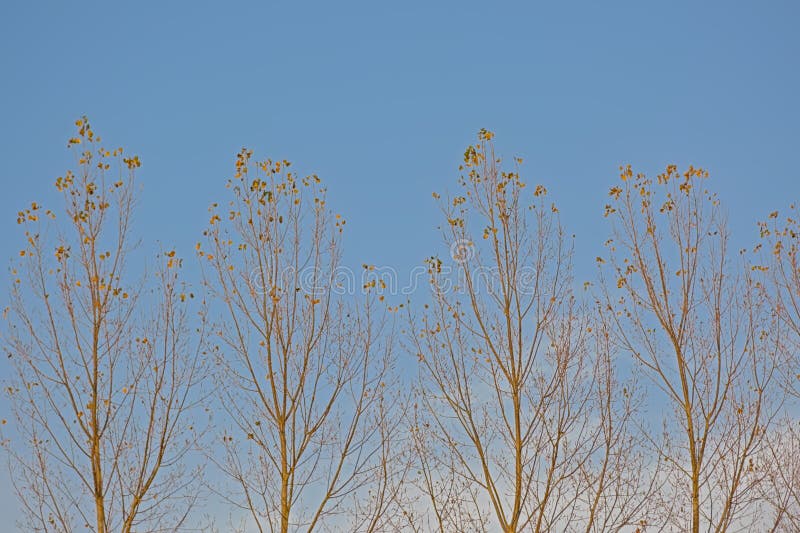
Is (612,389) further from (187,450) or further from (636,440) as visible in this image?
(187,450)

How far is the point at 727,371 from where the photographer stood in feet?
31.0

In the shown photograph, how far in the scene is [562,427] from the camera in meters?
8.59

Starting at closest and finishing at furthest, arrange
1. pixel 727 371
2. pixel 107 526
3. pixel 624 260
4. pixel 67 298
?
pixel 107 526 < pixel 67 298 < pixel 727 371 < pixel 624 260

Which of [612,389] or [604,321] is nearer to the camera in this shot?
[612,389]

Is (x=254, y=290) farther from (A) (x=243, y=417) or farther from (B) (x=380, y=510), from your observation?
(B) (x=380, y=510)

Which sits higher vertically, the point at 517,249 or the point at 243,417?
the point at 517,249

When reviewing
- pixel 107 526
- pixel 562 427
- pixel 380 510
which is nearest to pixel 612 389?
pixel 562 427

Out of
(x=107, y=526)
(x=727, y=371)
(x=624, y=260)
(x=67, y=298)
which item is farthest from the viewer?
(x=624, y=260)

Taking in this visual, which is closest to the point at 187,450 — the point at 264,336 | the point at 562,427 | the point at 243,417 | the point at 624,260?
the point at 243,417

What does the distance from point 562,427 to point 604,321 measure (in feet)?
5.22

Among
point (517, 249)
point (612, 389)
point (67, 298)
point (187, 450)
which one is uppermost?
point (517, 249)

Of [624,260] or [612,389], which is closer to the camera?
[612,389]

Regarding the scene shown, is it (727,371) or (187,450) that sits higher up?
(727,371)

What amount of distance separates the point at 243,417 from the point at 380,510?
1.70 metres
